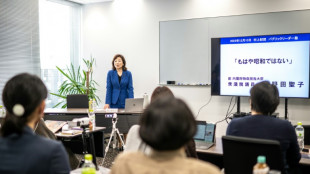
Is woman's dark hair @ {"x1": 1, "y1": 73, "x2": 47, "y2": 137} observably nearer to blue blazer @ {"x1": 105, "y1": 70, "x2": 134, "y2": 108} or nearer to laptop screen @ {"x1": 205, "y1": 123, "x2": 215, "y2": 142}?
laptop screen @ {"x1": 205, "y1": 123, "x2": 215, "y2": 142}

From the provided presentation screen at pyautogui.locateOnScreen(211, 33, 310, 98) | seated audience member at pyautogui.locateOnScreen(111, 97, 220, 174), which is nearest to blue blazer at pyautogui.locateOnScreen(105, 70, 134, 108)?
presentation screen at pyautogui.locateOnScreen(211, 33, 310, 98)

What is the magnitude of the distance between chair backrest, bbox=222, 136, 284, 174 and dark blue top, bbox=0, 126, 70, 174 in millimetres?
1110

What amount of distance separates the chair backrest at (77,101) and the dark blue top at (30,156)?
3802mm

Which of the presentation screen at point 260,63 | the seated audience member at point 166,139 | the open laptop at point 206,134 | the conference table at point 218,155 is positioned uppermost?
the presentation screen at point 260,63

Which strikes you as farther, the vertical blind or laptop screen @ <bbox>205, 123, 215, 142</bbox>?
the vertical blind

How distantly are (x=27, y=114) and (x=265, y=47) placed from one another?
4075mm

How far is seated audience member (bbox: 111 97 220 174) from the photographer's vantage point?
0.99 meters

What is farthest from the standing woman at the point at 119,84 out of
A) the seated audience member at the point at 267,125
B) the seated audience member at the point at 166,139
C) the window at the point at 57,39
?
the seated audience member at the point at 166,139

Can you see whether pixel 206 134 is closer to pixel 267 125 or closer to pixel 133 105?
pixel 267 125

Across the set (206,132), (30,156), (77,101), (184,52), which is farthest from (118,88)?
(30,156)

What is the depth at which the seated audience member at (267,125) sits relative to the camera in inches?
79.7

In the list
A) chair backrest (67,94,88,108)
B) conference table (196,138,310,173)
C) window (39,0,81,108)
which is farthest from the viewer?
window (39,0,81,108)

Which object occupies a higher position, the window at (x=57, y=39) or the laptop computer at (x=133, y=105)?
the window at (x=57, y=39)

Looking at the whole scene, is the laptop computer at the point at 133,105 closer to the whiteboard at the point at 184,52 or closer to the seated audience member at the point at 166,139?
the whiteboard at the point at 184,52
